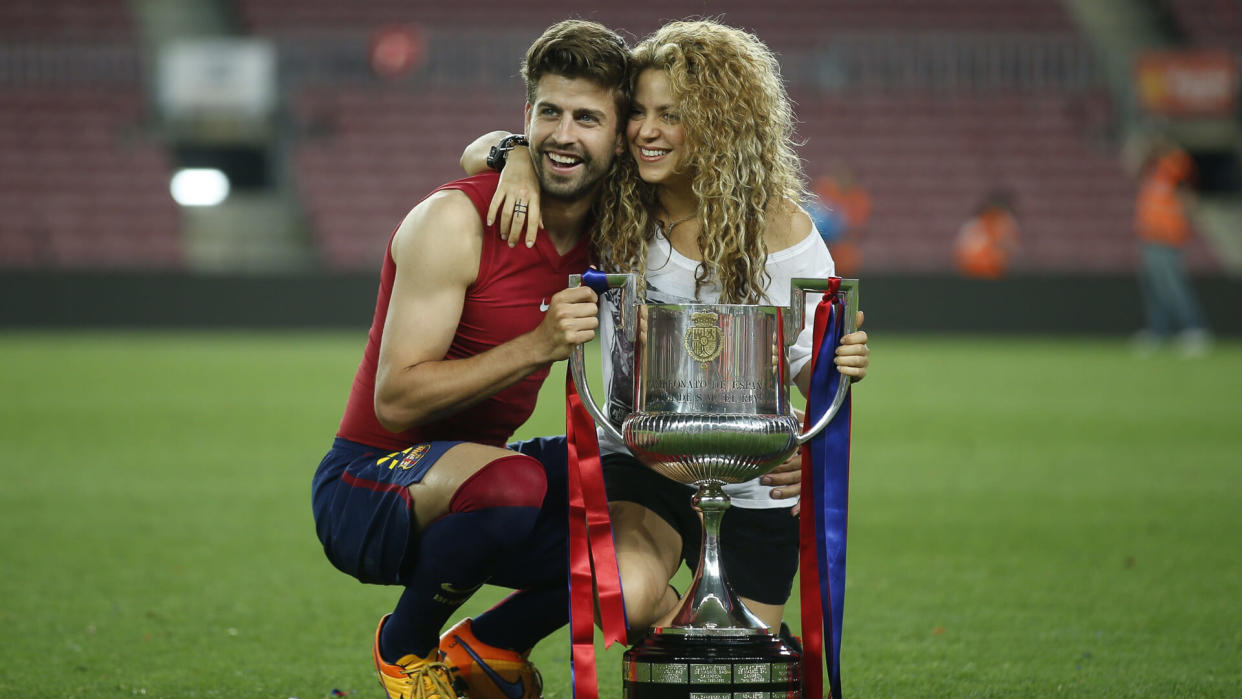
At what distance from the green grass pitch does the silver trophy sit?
777mm

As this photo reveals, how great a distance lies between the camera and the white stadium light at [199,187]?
65.9 feet

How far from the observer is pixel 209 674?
3477 mm

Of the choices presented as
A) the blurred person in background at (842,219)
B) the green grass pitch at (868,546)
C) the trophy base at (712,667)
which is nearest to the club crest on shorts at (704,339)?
the trophy base at (712,667)

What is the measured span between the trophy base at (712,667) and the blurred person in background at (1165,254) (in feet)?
39.2

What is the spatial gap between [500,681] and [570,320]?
3.00 ft

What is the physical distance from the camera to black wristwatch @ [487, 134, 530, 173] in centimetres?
323

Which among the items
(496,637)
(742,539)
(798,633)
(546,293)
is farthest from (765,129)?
(798,633)

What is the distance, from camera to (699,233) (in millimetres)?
3090

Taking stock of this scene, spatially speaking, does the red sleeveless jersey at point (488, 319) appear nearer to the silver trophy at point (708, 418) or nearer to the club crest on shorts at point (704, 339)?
the silver trophy at point (708, 418)

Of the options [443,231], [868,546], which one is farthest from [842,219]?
[443,231]

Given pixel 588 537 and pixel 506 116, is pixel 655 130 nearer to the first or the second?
pixel 588 537

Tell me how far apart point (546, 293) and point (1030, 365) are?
409 inches

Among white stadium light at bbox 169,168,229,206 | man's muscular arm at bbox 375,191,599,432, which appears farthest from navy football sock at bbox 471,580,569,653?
white stadium light at bbox 169,168,229,206

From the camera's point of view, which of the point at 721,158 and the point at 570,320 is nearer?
the point at 570,320
